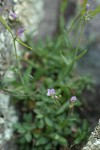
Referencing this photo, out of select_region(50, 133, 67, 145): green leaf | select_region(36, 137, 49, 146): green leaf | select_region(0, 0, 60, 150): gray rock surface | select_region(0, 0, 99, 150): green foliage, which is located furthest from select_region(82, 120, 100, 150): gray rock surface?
select_region(0, 0, 60, 150): gray rock surface

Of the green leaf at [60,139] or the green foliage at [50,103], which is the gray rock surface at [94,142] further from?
the green leaf at [60,139]

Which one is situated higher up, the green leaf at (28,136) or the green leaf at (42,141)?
the green leaf at (28,136)

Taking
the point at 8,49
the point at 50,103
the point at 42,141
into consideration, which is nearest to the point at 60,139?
Answer: the point at 42,141

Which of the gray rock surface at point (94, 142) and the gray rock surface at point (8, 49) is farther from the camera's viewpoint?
the gray rock surface at point (8, 49)

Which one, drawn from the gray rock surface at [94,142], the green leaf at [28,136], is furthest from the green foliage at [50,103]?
the gray rock surface at [94,142]

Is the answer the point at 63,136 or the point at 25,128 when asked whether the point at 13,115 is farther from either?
the point at 63,136

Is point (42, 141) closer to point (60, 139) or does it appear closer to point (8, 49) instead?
point (60, 139)

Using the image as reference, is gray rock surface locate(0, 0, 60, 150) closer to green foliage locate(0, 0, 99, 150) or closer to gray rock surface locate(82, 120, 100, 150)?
green foliage locate(0, 0, 99, 150)

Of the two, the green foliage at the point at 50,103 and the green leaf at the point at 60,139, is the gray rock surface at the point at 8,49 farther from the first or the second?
the green leaf at the point at 60,139

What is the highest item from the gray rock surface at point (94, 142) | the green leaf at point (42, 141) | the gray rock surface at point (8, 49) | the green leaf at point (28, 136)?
the gray rock surface at point (8, 49)

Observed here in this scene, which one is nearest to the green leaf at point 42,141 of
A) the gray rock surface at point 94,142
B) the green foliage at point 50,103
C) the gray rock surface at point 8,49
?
the green foliage at point 50,103

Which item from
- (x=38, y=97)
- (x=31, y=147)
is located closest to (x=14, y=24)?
(x=38, y=97)
